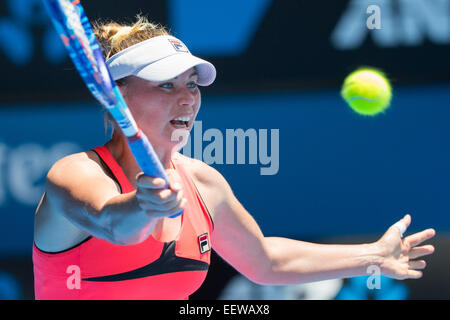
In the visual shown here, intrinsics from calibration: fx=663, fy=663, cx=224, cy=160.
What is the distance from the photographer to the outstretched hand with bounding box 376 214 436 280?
219 cm

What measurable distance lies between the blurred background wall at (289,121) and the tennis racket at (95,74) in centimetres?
186

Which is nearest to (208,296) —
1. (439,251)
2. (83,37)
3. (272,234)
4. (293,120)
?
(272,234)

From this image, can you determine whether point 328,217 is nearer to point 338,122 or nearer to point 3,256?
point 338,122

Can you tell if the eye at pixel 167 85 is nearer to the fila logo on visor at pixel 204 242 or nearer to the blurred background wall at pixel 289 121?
the fila logo on visor at pixel 204 242

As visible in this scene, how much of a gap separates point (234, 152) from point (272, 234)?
0.44 metres

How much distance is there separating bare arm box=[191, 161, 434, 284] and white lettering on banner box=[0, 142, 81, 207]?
4.44ft

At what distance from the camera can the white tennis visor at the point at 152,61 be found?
1.80m

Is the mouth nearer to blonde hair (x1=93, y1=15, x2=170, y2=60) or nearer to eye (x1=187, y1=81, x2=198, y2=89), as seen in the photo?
eye (x1=187, y1=81, x2=198, y2=89)

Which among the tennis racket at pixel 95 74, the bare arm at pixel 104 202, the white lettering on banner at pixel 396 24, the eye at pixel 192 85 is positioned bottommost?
the bare arm at pixel 104 202

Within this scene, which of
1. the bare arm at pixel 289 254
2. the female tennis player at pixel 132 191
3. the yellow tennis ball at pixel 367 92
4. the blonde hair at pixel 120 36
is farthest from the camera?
the yellow tennis ball at pixel 367 92

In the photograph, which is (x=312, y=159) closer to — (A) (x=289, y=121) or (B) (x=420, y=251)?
(A) (x=289, y=121)

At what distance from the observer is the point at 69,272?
177 centimetres

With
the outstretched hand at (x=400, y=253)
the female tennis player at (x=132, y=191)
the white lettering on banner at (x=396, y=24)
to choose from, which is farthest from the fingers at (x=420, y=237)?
the white lettering on banner at (x=396, y=24)

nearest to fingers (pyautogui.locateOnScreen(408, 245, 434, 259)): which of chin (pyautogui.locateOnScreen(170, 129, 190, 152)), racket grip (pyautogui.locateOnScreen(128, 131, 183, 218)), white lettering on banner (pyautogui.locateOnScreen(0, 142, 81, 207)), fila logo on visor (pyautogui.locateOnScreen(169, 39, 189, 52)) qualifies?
chin (pyautogui.locateOnScreen(170, 129, 190, 152))
